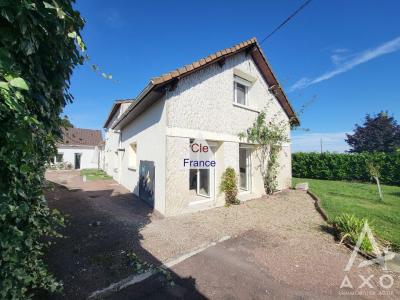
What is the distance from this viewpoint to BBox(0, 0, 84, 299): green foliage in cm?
161

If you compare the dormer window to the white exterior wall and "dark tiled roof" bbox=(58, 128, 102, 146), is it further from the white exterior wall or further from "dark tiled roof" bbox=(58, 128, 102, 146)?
"dark tiled roof" bbox=(58, 128, 102, 146)

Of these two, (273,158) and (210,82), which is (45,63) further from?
(273,158)

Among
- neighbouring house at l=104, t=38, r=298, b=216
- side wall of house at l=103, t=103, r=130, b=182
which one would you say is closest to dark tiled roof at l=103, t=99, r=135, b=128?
side wall of house at l=103, t=103, r=130, b=182

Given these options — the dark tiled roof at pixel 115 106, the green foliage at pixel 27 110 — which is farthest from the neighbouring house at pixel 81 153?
the green foliage at pixel 27 110

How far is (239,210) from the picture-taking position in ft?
28.8

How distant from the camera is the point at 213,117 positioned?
9031 mm

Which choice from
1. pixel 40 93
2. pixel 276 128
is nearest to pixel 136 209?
pixel 40 93

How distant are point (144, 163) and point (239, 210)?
4.64 m

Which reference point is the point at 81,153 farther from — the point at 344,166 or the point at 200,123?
the point at 344,166

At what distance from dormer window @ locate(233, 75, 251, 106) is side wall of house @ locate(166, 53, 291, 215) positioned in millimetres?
227

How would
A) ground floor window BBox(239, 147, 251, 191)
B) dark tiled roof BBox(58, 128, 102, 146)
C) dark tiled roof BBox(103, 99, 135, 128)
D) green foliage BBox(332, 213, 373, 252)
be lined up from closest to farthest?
green foliage BBox(332, 213, 373, 252) → ground floor window BBox(239, 147, 251, 191) → dark tiled roof BBox(103, 99, 135, 128) → dark tiled roof BBox(58, 128, 102, 146)

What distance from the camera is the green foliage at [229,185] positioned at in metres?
9.29

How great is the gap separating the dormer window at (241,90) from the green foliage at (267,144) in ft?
3.82

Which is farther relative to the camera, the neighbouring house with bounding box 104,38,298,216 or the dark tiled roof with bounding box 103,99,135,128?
the dark tiled roof with bounding box 103,99,135,128
